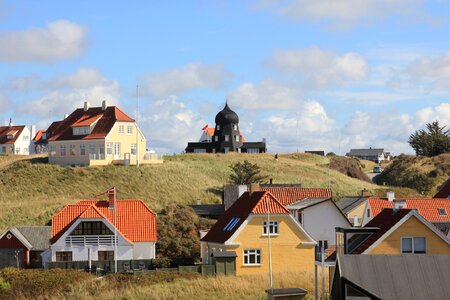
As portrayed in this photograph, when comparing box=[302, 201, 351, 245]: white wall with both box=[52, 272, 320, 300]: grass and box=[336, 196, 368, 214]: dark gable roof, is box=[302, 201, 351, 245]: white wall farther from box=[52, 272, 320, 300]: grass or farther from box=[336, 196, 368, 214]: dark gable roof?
box=[52, 272, 320, 300]: grass

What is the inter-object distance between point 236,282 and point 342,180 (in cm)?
5289

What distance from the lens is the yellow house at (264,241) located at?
47500 millimetres

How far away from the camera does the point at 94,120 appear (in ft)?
281

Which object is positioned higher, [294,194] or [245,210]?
[294,194]

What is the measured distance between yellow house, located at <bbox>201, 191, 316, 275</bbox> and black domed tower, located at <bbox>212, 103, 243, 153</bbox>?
66684 mm

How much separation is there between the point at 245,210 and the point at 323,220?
5.52 m

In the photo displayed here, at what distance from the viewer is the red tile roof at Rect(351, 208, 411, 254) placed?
121ft

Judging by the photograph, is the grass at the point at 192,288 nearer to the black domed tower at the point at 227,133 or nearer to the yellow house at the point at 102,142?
the yellow house at the point at 102,142

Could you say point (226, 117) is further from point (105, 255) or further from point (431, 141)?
point (105, 255)

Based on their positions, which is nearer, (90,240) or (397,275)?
(397,275)

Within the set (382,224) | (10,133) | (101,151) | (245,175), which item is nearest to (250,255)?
(382,224)

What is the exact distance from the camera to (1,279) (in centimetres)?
4356

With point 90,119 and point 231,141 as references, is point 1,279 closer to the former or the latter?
point 90,119

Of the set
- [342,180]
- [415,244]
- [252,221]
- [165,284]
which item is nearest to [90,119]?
[342,180]
